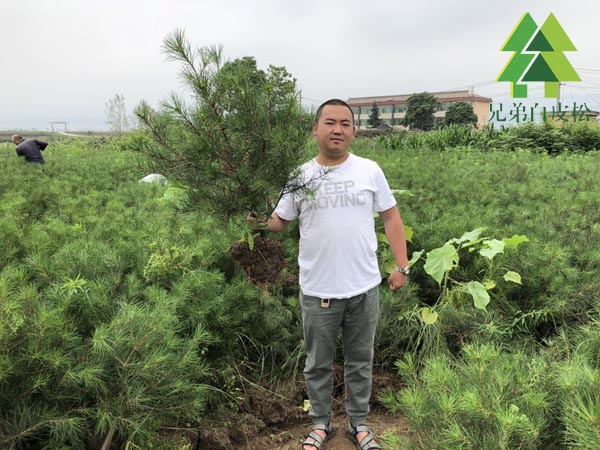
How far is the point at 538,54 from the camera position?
17.7 meters

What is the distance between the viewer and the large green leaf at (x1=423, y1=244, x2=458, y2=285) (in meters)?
2.84

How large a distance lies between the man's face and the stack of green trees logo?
61.5ft

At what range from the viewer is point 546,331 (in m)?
3.06

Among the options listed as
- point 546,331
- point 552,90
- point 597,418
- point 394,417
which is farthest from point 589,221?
point 552,90

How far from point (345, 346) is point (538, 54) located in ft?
64.6

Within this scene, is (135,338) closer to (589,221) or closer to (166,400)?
(166,400)

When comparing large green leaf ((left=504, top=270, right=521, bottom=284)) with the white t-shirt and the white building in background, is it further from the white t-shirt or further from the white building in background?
the white building in background

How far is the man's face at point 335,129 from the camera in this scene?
6.81 feet

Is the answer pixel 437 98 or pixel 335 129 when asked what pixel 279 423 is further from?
pixel 437 98

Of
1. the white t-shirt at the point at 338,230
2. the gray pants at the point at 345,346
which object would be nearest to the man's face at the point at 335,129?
the white t-shirt at the point at 338,230

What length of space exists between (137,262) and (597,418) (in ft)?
7.90

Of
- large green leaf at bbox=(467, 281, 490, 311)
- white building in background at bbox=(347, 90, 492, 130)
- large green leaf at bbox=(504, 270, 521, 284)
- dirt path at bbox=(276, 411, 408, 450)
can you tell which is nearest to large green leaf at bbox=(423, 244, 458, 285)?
large green leaf at bbox=(467, 281, 490, 311)

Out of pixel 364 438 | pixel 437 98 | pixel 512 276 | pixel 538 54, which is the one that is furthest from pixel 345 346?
pixel 437 98

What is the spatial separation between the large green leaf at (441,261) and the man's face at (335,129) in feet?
3.90
